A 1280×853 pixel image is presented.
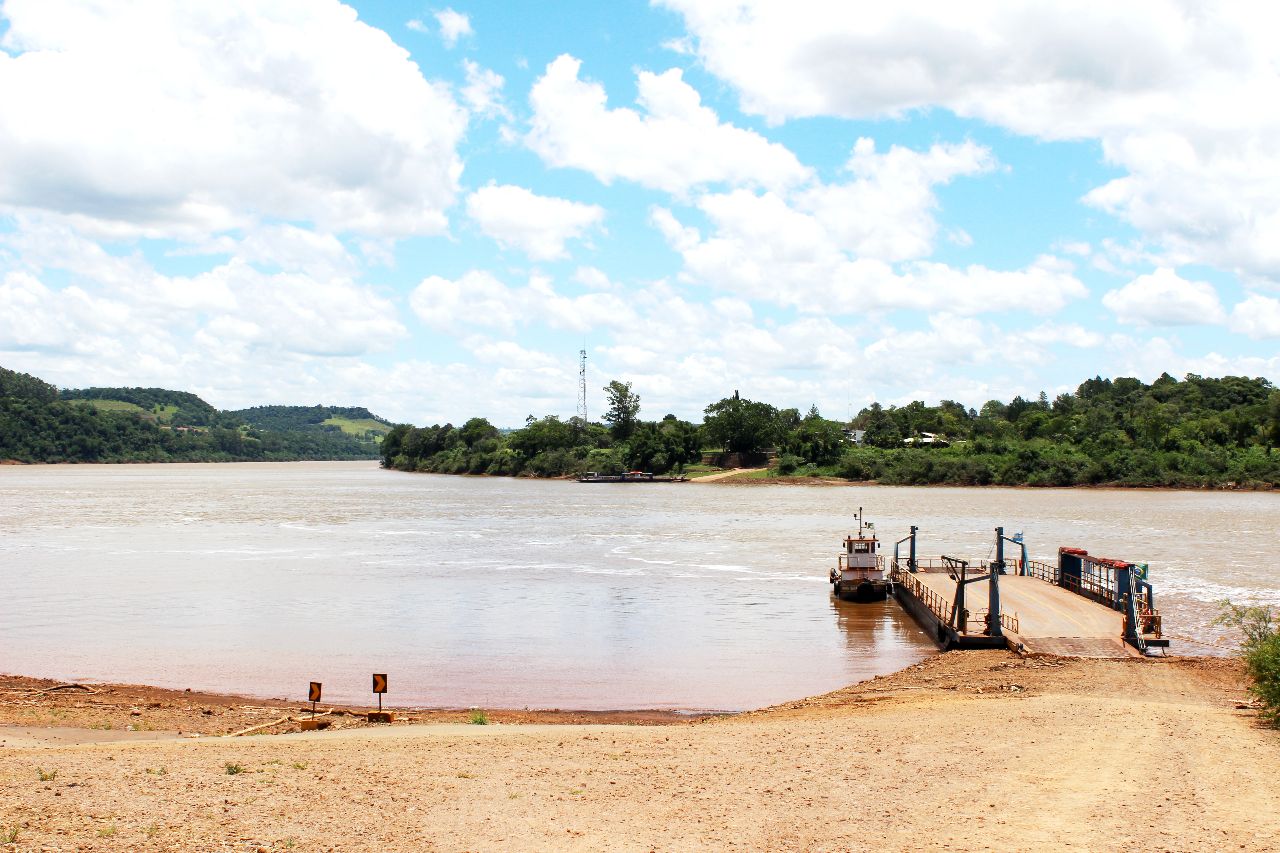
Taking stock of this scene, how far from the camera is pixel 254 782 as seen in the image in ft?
37.9

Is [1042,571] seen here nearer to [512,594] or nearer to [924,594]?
[924,594]

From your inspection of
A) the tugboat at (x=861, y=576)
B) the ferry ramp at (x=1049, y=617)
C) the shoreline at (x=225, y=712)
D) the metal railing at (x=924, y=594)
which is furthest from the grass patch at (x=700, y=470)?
the shoreline at (x=225, y=712)

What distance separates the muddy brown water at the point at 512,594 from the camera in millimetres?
24250

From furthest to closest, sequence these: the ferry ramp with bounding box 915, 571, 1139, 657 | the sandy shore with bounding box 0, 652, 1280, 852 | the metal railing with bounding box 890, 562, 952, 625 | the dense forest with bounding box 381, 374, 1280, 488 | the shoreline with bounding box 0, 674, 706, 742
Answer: the dense forest with bounding box 381, 374, 1280, 488 → the metal railing with bounding box 890, 562, 952, 625 → the ferry ramp with bounding box 915, 571, 1139, 657 → the shoreline with bounding box 0, 674, 706, 742 → the sandy shore with bounding box 0, 652, 1280, 852

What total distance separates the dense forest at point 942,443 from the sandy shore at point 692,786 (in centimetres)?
10569

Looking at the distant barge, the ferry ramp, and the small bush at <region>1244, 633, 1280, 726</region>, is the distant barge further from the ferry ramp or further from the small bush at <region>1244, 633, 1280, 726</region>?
the small bush at <region>1244, 633, 1280, 726</region>

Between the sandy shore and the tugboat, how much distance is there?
19.0 m

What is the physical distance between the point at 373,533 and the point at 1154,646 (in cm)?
4699

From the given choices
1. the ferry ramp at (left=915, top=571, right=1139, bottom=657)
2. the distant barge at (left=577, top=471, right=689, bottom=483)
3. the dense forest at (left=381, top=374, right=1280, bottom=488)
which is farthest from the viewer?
the distant barge at (left=577, top=471, right=689, bottom=483)

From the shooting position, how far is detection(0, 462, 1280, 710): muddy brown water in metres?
24.2

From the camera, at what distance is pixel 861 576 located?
36438 mm

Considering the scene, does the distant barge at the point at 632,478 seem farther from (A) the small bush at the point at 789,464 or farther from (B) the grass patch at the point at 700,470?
(A) the small bush at the point at 789,464

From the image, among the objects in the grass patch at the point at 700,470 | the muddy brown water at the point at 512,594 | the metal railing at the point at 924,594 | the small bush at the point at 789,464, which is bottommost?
the muddy brown water at the point at 512,594

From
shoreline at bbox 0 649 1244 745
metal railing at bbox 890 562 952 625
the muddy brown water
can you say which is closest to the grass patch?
the muddy brown water
